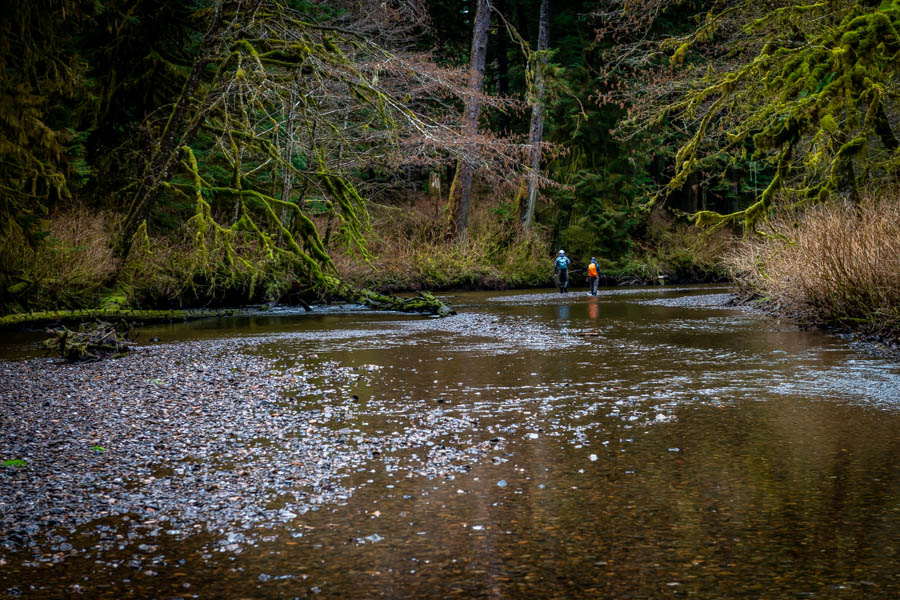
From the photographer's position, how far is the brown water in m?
4.17

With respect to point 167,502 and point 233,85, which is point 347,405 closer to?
point 167,502

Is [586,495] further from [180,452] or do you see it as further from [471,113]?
[471,113]

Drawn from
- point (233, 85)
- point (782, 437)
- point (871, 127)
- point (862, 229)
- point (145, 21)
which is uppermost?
point (145, 21)

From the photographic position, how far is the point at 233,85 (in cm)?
1916

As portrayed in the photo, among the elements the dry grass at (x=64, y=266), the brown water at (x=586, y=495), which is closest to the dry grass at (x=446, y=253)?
the dry grass at (x=64, y=266)

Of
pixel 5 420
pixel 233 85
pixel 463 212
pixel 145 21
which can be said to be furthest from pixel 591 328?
pixel 463 212

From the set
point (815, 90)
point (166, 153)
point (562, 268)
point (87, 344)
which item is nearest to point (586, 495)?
point (87, 344)

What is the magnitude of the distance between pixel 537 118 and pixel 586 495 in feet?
115

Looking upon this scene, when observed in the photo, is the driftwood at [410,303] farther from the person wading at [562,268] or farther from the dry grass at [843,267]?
the person wading at [562,268]

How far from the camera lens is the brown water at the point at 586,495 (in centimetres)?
417

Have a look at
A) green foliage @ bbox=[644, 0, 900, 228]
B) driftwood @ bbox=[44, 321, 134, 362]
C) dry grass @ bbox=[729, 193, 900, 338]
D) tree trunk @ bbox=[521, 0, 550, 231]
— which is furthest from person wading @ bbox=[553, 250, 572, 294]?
driftwood @ bbox=[44, 321, 134, 362]

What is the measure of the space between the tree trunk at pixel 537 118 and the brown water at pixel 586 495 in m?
26.5

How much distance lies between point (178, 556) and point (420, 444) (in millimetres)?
2840

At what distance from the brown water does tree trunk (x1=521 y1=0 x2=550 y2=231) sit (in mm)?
26524
